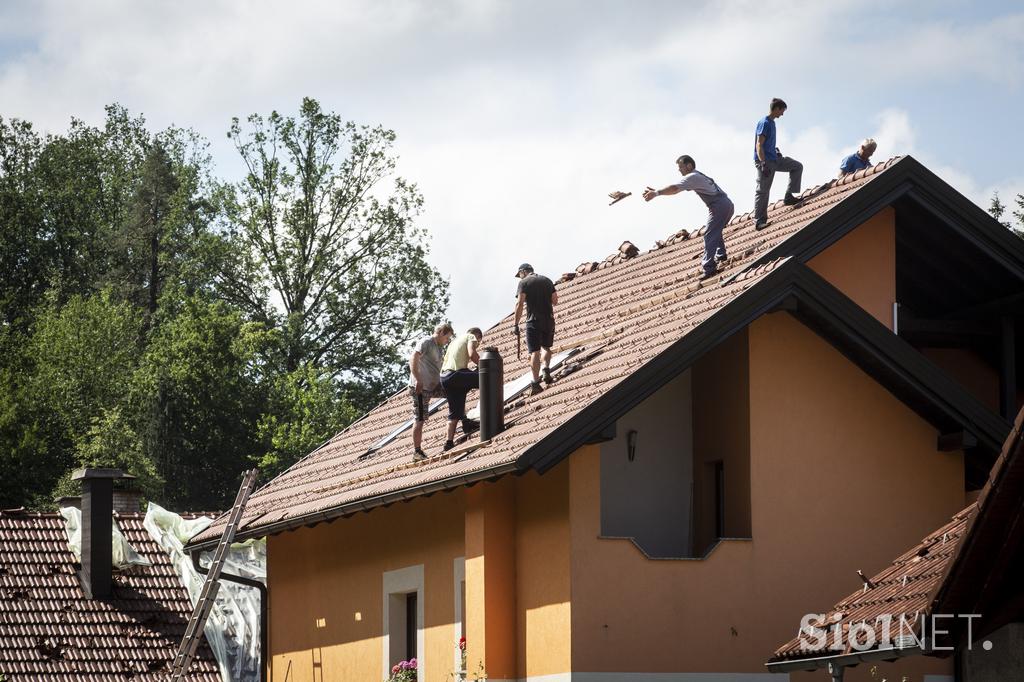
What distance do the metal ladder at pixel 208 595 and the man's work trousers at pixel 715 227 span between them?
7080 mm

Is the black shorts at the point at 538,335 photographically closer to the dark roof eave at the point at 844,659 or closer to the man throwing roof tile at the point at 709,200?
the man throwing roof tile at the point at 709,200

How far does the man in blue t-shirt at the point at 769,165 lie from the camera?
19172 millimetres

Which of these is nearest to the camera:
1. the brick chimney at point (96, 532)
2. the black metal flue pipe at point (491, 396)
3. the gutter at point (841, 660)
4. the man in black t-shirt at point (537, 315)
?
the gutter at point (841, 660)

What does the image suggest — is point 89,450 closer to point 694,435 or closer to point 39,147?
point 39,147

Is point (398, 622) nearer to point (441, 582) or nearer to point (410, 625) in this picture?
point (410, 625)

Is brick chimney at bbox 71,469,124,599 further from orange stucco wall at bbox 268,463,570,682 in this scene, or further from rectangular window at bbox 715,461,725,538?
rectangular window at bbox 715,461,725,538

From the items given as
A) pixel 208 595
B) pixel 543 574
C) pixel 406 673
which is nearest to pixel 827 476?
pixel 543 574

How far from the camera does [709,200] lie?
1864 cm

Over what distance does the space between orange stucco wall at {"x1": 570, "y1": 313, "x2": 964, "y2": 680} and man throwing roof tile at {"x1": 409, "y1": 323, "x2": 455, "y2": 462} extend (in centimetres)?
325

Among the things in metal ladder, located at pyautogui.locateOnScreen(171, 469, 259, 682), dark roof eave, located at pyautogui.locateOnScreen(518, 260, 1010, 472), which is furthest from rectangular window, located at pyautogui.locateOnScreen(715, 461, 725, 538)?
metal ladder, located at pyautogui.locateOnScreen(171, 469, 259, 682)

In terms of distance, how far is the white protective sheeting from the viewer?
26.2 m

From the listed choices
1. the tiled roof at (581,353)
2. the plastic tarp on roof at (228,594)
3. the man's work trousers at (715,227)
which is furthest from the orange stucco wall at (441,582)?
the man's work trousers at (715,227)

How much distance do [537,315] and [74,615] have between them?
10625 millimetres

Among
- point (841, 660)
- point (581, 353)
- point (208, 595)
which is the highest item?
point (581, 353)
